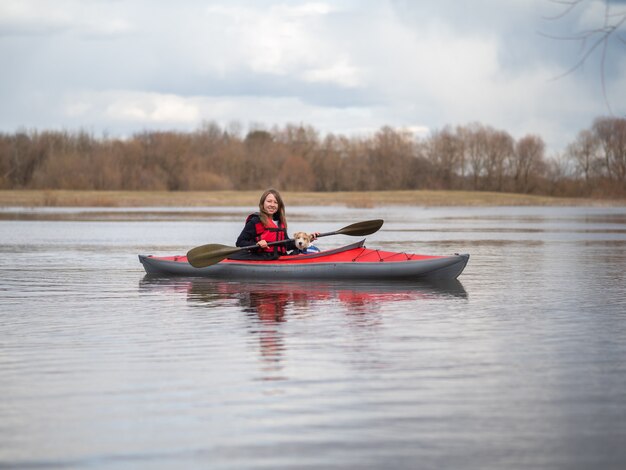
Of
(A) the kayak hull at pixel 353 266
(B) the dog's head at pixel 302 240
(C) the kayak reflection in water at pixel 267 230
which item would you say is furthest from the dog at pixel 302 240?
(A) the kayak hull at pixel 353 266

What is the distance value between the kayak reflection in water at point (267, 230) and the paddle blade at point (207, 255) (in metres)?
0.23

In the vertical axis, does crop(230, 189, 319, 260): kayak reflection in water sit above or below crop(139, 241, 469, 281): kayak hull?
above

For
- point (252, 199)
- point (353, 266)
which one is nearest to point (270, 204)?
point (353, 266)

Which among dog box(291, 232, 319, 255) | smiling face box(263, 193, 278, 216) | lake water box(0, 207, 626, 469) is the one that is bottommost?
lake water box(0, 207, 626, 469)

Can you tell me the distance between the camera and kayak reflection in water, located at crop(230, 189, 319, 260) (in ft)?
43.0

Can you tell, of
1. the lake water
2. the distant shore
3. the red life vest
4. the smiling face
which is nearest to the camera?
the lake water

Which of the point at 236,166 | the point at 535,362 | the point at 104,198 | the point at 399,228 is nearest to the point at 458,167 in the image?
the point at 236,166

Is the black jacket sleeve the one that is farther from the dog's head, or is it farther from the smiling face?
the dog's head

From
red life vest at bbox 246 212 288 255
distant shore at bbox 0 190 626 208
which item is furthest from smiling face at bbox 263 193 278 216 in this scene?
distant shore at bbox 0 190 626 208

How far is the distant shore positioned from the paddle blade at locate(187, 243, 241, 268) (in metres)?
35.3

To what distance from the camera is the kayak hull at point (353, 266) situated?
12828mm

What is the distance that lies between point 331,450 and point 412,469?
17.6 inches

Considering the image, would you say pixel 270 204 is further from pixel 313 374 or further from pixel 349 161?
pixel 349 161

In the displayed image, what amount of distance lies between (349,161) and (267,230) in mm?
55688
